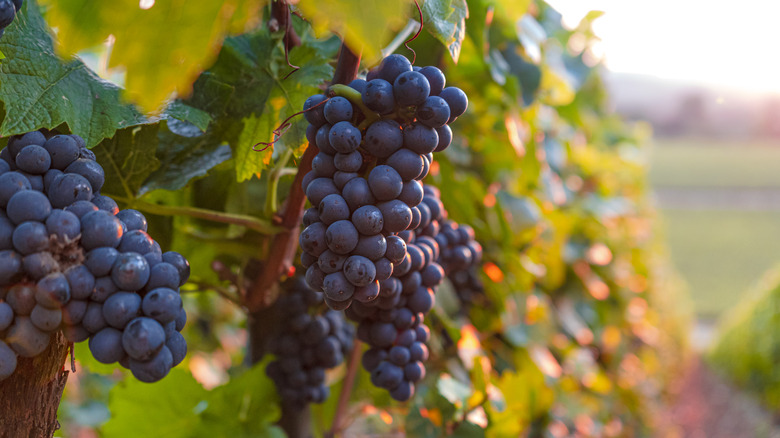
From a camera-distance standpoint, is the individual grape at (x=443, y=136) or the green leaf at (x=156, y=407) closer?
the individual grape at (x=443, y=136)

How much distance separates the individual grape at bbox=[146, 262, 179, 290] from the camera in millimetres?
529

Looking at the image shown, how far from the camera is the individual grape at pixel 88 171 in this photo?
1.81 ft

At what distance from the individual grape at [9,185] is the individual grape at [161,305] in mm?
144

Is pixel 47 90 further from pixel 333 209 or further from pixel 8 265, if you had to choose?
pixel 333 209

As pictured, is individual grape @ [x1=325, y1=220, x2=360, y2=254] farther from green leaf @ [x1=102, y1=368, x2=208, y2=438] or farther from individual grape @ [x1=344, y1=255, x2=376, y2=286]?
green leaf @ [x1=102, y1=368, x2=208, y2=438]

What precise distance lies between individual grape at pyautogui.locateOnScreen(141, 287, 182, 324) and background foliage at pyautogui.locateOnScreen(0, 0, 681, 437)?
0.17 m

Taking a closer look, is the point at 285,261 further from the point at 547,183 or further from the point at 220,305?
the point at 220,305

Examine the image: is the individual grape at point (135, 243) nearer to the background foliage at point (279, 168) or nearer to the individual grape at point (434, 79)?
the background foliage at point (279, 168)

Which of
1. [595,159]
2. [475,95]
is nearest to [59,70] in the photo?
[475,95]

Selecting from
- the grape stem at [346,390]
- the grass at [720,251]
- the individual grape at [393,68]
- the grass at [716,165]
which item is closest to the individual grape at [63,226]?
the individual grape at [393,68]

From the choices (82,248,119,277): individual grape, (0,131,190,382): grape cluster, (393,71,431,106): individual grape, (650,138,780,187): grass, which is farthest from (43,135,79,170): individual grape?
(650,138,780,187): grass

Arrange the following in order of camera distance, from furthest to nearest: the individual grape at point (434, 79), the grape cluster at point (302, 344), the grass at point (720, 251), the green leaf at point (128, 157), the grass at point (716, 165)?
1. the grass at point (716, 165)
2. the grass at point (720, 251)
3. the grape cluster at point (302, 344)
4. the green leaf at point (128, 157)
5. the individual grape at point (434, 79)

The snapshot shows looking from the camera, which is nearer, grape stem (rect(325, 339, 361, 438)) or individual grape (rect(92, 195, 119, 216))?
individual grape (rect(92, 195, 119, 216))

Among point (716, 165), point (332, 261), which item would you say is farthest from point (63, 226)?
point (716, 165)
